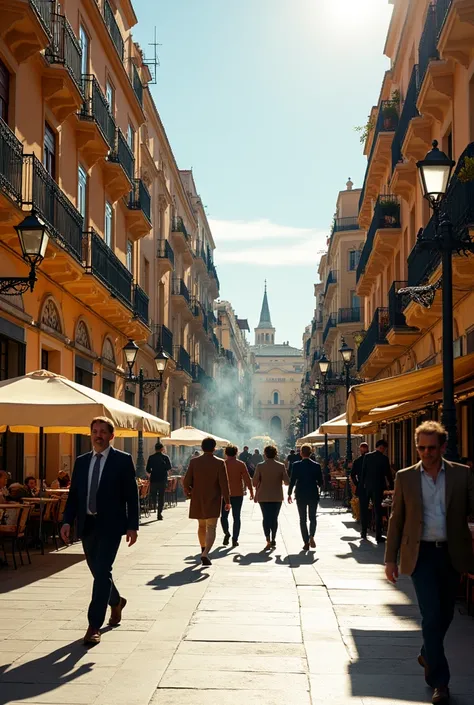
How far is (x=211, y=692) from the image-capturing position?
5859 millimetres

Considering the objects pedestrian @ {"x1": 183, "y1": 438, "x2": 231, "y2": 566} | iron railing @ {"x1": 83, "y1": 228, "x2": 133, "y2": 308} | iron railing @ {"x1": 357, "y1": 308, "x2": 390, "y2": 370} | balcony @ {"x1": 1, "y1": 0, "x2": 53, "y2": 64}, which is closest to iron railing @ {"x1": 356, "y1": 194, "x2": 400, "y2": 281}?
iron railing @ {"x1": 357, "y1": 308, "x2": 390, "y2": 370}

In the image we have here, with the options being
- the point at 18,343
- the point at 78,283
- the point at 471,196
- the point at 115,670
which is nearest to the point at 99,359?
the point at 78,283

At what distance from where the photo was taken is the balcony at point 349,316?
55.0 m

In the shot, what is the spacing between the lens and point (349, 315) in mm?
55406

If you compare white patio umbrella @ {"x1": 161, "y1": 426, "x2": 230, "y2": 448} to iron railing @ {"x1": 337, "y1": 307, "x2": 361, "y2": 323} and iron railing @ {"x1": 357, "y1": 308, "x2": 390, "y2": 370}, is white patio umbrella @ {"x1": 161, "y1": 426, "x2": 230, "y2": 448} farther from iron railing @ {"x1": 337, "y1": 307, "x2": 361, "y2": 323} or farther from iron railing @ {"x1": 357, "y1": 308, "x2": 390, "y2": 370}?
iron railing @ {"x1": 337, "y1": 307, "x2": 361, "y2": 323}

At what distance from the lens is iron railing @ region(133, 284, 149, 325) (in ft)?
90.4

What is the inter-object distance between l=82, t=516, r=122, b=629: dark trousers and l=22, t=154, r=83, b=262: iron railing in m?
8.48

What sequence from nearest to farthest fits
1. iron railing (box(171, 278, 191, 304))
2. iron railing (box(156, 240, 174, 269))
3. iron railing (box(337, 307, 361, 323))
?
iron railing (box(156, 240, 174, 269)) → iron railing (box(171, 278, 191, 304)) → iron railing (box(337, 307, 361, 323))

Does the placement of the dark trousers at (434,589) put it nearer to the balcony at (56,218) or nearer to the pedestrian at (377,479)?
the pedestrian at (377,479)

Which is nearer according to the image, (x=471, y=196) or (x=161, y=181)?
(x=471, y=196)

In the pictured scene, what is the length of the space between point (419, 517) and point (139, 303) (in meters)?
23.0

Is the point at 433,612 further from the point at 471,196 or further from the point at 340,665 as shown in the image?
the point at 471,196

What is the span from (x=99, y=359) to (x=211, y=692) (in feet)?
62.0

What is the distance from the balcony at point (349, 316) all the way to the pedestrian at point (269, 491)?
40.0m
